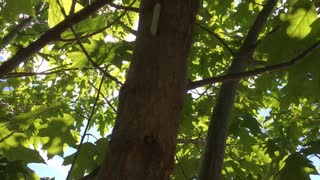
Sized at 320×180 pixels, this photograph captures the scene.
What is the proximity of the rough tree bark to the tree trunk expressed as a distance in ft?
2.78

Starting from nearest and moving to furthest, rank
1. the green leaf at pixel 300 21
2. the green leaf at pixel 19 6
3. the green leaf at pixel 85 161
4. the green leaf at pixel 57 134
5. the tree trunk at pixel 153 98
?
the tree trunk at pixel 153 98 < the green leaf at pixel 19 6 < the green leaf at pixel 300 21 < the green leaf at pixel 85 161 < the green leaf at pixel 57 134

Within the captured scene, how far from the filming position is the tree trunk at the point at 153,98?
44.2 inches

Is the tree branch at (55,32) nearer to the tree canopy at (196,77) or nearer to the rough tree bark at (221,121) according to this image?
the tree canopy at (196,77)

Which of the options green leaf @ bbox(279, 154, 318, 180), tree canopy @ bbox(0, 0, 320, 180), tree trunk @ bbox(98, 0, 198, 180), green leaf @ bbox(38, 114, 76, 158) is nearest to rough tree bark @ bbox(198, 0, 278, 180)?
tree canopy @ bbox(0, 0, 320, 180)

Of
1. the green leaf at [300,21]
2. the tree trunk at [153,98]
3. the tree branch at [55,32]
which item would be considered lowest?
the tree trunk at [153,98]

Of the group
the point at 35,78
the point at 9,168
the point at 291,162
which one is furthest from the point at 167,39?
the point at 35,78

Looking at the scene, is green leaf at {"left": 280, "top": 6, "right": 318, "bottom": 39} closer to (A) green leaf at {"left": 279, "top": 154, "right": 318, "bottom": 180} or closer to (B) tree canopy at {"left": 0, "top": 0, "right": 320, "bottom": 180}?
(B) tree canopy at {"left": 0, "top": 0, "right": 320, "bottom": 180}

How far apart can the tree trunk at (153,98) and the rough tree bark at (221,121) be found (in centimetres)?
85

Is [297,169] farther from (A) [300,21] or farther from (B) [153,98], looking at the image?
(B) [153,98]

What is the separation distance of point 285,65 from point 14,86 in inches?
187

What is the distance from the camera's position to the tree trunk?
3.68ft

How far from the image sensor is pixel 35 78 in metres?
6.34

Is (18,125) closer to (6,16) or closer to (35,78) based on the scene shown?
(6,16)

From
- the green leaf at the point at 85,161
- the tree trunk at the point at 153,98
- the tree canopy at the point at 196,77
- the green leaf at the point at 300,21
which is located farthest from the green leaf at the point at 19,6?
the green leaf at the point at 300,21
